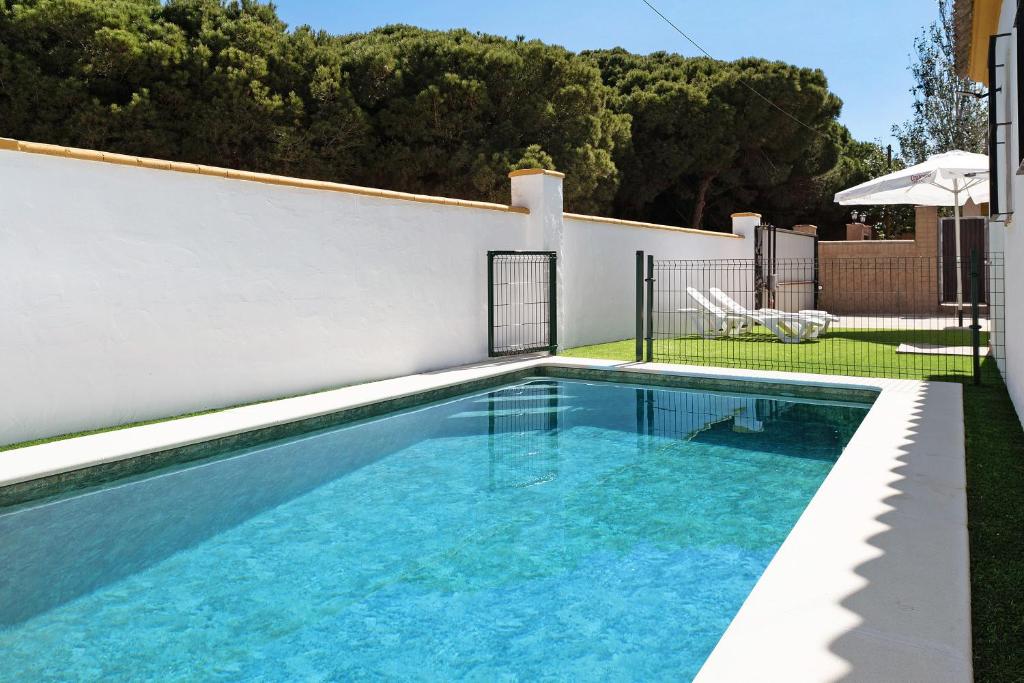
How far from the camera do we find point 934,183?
36.1 ft

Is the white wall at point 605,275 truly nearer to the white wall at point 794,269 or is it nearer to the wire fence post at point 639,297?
the wire fence post at point 639,297

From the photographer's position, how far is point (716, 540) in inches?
153

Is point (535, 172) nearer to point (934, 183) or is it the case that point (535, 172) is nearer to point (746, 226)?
point (934, 183)

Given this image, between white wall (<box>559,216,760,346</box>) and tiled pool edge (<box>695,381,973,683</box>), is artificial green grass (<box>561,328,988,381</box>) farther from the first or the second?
tiled pool edge (<box>695,381,973,683</box>)

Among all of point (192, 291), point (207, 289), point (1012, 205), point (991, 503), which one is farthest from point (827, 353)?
point (192, 291)

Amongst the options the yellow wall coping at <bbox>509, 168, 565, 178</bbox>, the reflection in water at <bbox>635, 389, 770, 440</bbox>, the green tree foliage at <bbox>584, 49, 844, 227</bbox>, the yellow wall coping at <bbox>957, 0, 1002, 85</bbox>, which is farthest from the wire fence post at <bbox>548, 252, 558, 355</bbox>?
the green tree foliage at <bbox>584, 49, 844, 227</bbox>

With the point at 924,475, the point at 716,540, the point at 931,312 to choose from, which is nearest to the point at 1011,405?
the point at 924,475

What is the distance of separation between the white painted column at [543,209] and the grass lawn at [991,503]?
281 cm

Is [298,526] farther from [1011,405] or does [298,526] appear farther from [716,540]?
[1011,405]

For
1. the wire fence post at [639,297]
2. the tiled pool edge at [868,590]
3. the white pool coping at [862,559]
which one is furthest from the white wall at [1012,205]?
the wire fence post at [639,297]

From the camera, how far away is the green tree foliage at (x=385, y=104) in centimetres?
1545

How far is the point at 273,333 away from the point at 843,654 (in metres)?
6.37

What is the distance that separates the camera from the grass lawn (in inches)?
91.7

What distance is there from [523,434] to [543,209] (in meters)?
5.18
